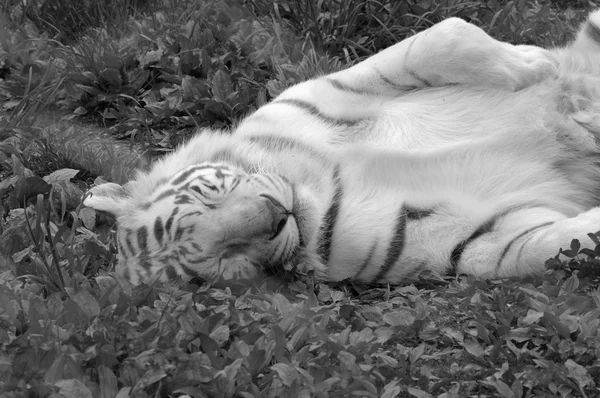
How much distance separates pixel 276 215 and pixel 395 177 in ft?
1.83

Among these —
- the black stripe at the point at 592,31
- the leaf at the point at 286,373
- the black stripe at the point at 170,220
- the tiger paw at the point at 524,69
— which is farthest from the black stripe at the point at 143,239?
the black stripe at the point at 592,31

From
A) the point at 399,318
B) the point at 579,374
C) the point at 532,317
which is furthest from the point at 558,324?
the point at 399,318

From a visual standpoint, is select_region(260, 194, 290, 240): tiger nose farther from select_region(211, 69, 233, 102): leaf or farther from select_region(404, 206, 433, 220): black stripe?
select_region(211, 69, 233, 102): leaf

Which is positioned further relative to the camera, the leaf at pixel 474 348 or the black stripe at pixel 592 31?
the black stripe at pixel 592 31

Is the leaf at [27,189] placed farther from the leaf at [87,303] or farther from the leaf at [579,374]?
the leaf at [579,374]

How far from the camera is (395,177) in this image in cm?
328

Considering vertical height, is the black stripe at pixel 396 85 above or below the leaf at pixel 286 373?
above

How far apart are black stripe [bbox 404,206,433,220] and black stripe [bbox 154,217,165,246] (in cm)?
87

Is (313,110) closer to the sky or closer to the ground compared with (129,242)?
closer to the sky

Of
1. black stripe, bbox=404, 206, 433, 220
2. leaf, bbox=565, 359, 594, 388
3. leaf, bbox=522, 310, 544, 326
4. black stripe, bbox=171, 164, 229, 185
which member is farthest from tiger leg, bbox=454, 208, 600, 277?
black stripe, bbox=171, 164, 229, 185

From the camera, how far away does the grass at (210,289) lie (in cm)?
234

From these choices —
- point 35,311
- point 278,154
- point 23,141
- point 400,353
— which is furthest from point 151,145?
point 400,353

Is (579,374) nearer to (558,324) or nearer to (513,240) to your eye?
(558,324)

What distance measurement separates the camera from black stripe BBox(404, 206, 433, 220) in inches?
124
